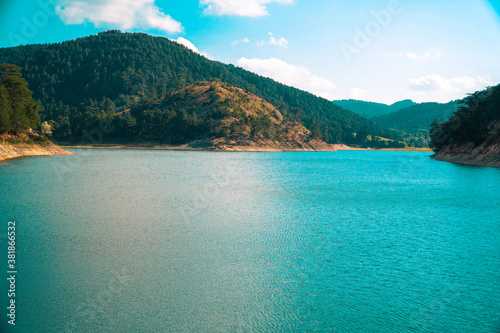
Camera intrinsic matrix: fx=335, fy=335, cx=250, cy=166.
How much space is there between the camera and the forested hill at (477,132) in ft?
297

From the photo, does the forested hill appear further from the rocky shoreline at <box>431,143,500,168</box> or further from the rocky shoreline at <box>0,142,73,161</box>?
the rocky shoreline at <box>0,142,73,161</box>

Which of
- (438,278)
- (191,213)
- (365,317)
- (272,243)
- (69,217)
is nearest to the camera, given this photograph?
(365,317)

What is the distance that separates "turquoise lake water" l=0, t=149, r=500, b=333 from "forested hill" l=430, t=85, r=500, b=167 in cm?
6583

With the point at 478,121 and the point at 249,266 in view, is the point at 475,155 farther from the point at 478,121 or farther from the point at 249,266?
the point at 249,266

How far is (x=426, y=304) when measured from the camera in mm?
14484

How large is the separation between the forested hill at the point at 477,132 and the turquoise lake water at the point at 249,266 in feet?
216

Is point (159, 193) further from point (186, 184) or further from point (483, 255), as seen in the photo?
point (483, 255)

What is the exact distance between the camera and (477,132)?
322ft

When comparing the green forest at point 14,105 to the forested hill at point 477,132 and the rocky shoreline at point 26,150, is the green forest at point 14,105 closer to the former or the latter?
the rocky shoreline at point 26,150

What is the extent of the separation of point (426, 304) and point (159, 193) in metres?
33.9

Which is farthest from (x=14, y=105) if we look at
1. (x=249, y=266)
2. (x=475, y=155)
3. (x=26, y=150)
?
(x=475, y=155)

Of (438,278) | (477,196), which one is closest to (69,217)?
(438,278)

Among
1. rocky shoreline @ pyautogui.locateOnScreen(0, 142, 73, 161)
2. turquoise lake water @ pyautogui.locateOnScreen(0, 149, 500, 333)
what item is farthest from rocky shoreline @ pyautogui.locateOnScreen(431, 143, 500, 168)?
rocky shoreline @ pyautogui.locateOnScreen(0, 142, 73, 161)

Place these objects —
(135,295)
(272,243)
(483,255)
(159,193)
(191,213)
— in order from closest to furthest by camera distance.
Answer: (135,295)
(483,255)
(272,243)
(191,213)
(159,193)
